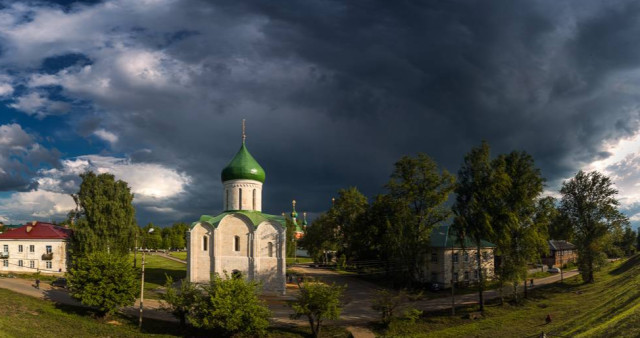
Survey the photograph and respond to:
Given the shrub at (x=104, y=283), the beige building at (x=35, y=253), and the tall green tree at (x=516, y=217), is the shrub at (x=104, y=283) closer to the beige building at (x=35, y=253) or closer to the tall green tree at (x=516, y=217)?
the beige building at (x=35, y=253)

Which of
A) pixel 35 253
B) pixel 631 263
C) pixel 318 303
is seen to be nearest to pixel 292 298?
pixel 318 303

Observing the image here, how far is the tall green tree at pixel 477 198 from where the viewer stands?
3312 cm

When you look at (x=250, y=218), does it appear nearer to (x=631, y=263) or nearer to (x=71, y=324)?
(x=71, y=324)

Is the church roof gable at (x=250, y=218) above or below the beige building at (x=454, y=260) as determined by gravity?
above

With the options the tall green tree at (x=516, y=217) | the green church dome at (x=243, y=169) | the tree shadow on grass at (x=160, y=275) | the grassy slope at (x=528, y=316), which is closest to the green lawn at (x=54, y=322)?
the tree shadow on grass at (x=160, y=275)

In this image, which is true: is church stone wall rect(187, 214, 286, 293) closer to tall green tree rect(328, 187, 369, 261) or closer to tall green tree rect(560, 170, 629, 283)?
tall green tree rect(328, 187, 369, 261)

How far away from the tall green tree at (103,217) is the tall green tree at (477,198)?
106 feet

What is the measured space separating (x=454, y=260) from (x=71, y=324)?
35.0 meters

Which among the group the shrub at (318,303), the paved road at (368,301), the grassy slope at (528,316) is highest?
the shrub at (318,303)

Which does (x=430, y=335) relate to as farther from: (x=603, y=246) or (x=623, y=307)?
(x=603, y=246)

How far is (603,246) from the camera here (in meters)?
41.0

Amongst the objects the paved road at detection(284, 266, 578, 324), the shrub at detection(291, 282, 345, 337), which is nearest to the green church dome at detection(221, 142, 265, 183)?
the paved road at detection(284, 266, 578, 324)

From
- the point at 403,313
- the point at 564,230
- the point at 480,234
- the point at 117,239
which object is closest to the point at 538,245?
the point at 480,234

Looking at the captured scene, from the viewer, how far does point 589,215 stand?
41312mm
